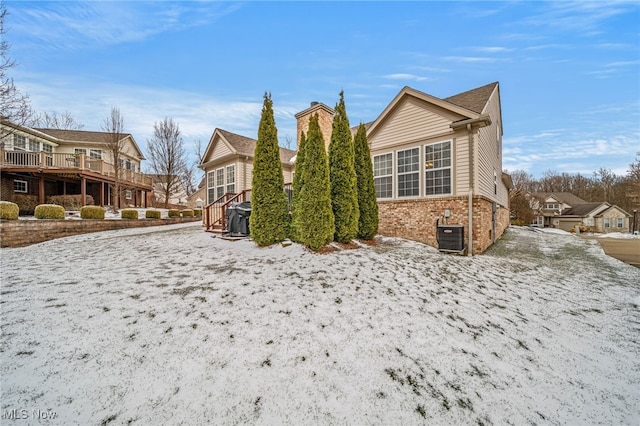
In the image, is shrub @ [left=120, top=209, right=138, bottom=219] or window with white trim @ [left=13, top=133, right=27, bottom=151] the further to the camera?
window with white trim @ [left=13, top=133, right=27, bottom=151]

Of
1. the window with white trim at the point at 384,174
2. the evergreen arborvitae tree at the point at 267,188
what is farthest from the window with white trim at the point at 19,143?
the window with white trim at the point at 384,174

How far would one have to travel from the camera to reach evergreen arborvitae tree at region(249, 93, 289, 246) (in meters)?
6.40

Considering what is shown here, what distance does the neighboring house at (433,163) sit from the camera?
304 inches

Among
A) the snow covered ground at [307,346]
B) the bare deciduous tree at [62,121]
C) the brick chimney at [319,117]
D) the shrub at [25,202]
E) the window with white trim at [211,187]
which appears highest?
the bare deciduous tree at [62,121]

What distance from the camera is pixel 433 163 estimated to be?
27.8 ft

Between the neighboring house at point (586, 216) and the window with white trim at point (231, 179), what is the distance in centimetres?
4030

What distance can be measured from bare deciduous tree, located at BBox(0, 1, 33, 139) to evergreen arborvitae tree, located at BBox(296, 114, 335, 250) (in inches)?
509

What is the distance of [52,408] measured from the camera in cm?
189

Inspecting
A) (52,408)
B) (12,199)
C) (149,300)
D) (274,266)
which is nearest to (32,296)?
(149,300)

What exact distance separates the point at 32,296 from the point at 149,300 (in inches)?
66.5

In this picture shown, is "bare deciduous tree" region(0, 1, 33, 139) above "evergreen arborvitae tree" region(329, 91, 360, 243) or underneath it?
above

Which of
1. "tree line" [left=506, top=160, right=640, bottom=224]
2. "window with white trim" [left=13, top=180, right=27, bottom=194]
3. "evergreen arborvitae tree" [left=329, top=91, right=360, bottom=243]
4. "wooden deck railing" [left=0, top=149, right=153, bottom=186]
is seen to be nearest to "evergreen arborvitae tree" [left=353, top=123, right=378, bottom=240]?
"evergreen arborvitae tree" [left=329, top=91, right=360, bottom=243]

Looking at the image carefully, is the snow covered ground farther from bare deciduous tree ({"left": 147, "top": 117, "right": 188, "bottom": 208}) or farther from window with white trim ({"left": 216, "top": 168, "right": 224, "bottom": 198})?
bare deciduous tree ({"left": 147, "top": 117, "right": 188, "bottom": 208})

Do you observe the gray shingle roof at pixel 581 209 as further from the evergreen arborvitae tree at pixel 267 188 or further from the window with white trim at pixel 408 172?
the evergreen arborvitae tree at pixel 267 188
